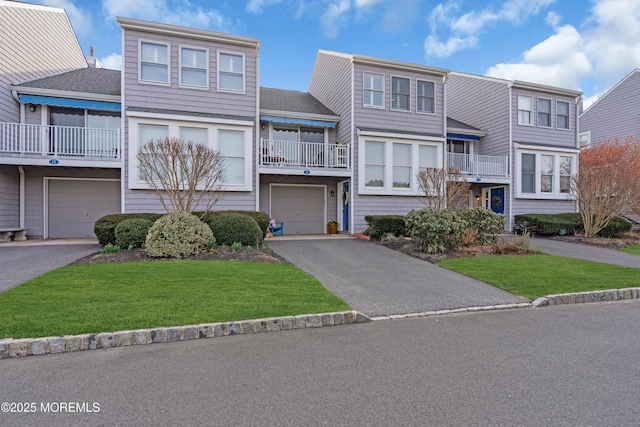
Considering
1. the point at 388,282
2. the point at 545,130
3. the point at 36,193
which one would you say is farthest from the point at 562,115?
the point at 36,193

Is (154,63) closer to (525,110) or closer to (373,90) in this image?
(373,90)

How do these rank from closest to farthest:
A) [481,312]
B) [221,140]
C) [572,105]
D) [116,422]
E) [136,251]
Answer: [116,422] < [481,312] < [136,251] < [221,140] < [572,105]

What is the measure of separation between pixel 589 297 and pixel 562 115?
1608 cm

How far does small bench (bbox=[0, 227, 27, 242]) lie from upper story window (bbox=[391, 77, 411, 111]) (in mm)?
15046

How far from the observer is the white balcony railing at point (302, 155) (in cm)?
1362

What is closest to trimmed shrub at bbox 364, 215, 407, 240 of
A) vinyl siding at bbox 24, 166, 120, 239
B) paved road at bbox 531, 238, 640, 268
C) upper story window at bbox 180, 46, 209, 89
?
paved road at bbox 531, 238, 640, 268

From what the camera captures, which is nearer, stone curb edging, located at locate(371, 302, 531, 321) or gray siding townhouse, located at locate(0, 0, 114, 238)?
stone curb edging, located at locate(371, 302, 531, 321)

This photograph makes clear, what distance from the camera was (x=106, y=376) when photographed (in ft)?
10.3

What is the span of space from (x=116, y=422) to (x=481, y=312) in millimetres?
5010

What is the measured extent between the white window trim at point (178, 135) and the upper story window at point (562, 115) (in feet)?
53.6

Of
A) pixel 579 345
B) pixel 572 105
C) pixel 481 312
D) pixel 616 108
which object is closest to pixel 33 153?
pixel 481 312

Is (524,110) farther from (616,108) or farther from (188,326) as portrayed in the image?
(188,326)

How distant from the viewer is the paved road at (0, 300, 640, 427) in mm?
2557

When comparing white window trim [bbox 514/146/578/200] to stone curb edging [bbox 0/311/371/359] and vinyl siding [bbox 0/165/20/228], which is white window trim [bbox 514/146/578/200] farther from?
vinyl siding [bbox 0/165/20/228]
